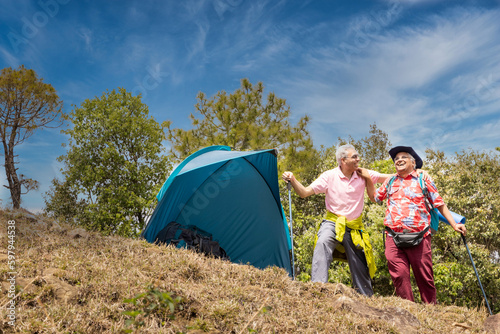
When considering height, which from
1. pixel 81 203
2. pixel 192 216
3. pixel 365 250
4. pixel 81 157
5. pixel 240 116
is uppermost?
pixel 240 116

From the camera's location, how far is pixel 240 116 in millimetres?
15680

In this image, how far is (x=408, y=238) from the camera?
3748 mm

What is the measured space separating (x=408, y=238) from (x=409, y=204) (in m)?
0.39

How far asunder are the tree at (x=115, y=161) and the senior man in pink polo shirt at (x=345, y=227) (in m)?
5.52

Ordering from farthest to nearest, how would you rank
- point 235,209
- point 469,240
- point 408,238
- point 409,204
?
point 469,240
point 235,209
point 409,204
point 408,238

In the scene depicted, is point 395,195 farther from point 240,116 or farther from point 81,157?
point 240,116

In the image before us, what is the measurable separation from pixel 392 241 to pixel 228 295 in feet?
7.16

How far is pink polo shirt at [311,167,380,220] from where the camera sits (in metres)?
4.10

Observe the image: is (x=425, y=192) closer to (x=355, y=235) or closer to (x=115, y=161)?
(x=355, y=235)

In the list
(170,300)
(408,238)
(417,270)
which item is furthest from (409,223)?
(170,300)

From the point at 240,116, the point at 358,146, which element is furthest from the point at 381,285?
the point at 358,146

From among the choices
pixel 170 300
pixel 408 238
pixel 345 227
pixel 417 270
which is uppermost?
pixel 345 227

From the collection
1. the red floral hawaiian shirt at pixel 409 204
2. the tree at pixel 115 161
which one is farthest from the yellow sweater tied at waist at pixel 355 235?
the tree at pixel 115 161

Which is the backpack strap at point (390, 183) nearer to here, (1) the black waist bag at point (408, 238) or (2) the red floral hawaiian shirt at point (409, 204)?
(2) the red floral hawaiian shirt at point (409, 204)
